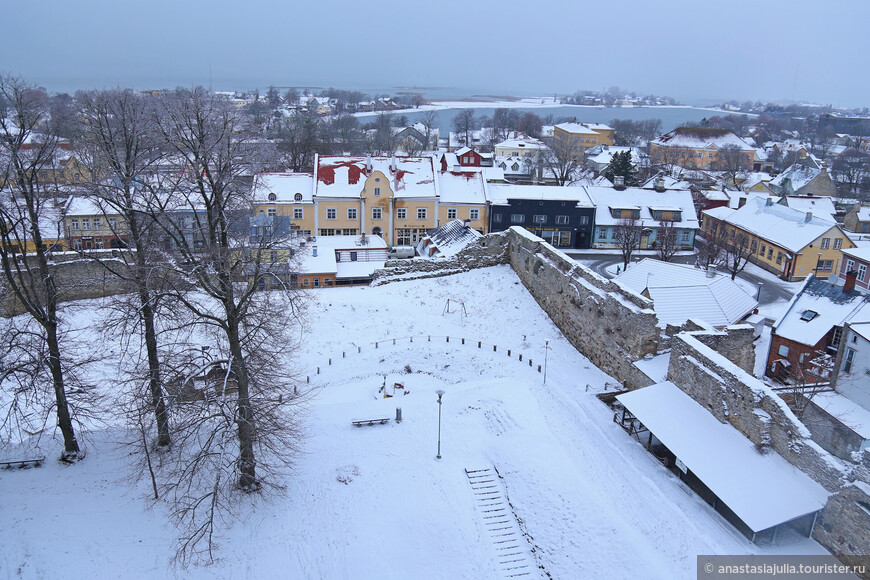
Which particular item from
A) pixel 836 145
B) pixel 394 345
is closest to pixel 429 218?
pixel 394 345

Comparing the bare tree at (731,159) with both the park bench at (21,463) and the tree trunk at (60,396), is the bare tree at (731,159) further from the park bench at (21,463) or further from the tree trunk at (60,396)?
the park bench at (21,463)

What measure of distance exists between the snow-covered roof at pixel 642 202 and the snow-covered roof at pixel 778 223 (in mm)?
3728

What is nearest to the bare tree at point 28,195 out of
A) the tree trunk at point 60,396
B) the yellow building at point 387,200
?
the tree trunk at point 60,396

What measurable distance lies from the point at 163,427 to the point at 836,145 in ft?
490

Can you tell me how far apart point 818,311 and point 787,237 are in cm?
2042

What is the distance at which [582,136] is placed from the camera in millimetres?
118062

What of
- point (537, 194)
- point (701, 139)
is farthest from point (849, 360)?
point (701, 139)

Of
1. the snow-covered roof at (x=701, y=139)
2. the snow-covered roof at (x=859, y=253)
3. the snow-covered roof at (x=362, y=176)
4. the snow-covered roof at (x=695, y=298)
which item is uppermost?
the snow-covered roof at (x=701, y=139)

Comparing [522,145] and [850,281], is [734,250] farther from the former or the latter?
[522,145]

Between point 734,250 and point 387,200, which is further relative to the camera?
point 387,200

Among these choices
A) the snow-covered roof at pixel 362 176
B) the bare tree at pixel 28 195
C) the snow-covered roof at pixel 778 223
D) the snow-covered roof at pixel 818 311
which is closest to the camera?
the bare tree at pixel 28 195

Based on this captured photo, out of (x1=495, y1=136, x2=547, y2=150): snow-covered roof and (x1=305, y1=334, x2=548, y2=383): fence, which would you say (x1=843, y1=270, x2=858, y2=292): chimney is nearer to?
(x1=305, y1=334, x2=548, y2=383): fence

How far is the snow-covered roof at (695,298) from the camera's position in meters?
22.2

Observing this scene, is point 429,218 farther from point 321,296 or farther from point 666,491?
→ point 666,491
